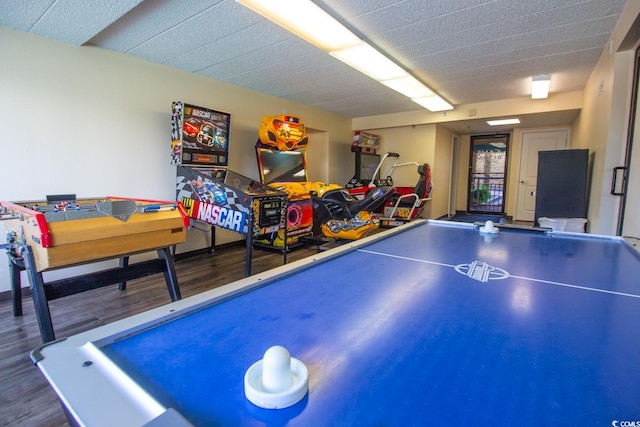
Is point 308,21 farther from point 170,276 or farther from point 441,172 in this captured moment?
point 441,172

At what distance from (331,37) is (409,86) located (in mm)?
1980

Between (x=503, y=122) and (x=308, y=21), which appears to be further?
(x=503, y=122)

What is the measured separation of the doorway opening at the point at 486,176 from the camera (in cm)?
855

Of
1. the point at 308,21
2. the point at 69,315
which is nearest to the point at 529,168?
the point at 308,21

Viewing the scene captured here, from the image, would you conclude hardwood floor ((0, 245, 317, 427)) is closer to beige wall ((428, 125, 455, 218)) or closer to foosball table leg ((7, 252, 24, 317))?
foosball table leg ((7, 252, 24, 317))

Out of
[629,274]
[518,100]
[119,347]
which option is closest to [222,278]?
[119,347]

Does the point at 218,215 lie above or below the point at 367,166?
below

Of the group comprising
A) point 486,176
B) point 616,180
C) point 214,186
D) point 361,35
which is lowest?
point 214,186

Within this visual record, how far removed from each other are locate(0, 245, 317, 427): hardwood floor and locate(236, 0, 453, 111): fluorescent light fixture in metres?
2.46

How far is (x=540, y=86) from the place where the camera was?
4.34 m

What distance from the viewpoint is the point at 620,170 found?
9.00 ft

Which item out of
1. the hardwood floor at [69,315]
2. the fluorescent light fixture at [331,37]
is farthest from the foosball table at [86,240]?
the fluorescent light fixture at [331,37]

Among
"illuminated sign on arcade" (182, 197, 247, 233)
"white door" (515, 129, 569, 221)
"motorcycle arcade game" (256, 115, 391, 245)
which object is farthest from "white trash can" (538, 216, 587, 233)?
"white door" (515, 129, 569, 221)

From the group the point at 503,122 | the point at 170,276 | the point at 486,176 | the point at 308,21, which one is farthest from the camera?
the point at 486,176
